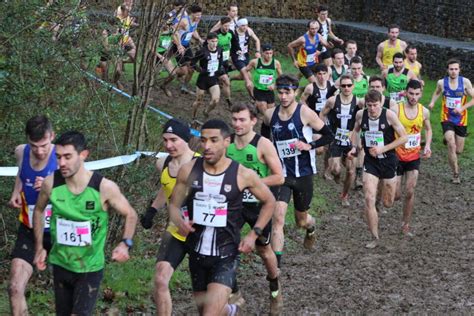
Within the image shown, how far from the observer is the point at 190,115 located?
739 inches

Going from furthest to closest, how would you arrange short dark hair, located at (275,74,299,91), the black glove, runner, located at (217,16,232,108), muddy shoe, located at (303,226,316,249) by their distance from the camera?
runner, located at (217,16,232,108) < muddy shoe, located at (303,226,316,249) < short dark hair, located at (275,74,299,91) < the black glove

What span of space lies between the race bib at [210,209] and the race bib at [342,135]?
6.74m

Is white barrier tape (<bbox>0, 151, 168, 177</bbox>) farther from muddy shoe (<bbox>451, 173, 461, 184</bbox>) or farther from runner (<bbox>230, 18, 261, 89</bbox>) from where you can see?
runner (<bbox>230, 18, 261, 89</bbox>)

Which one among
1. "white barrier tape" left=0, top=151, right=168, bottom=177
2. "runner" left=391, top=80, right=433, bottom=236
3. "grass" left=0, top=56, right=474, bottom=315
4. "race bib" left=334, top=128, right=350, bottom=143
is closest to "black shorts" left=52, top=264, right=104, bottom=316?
"grass" left=0, top=56, right=474, bottom=315

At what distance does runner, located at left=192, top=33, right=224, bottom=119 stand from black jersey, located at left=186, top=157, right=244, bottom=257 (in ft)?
34.0

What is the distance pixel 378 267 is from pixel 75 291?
14.6 ft

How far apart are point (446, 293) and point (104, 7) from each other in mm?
5173

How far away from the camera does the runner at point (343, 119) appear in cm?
1369

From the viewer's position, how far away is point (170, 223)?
312 inches

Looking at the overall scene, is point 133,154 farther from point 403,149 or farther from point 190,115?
point 190,115

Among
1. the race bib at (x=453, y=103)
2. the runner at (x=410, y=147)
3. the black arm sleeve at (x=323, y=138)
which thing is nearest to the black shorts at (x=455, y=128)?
the race bib at (x=453, y=103)

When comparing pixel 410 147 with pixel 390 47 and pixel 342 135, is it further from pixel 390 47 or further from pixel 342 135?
pixel 390 47

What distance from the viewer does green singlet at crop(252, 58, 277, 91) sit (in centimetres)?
1772

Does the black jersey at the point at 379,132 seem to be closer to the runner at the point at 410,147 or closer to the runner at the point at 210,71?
the runner at the point at 410,147
